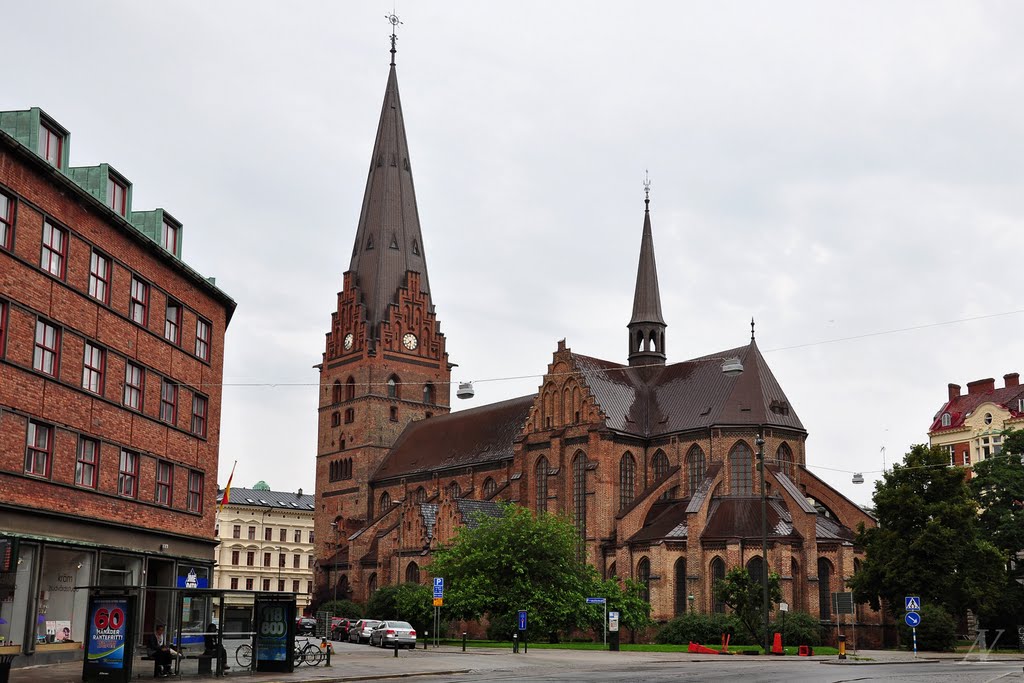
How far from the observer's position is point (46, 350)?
31.7 metres

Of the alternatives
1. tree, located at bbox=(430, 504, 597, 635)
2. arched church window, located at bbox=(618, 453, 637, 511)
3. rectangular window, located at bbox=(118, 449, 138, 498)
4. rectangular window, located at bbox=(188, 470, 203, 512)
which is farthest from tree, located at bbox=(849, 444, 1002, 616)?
rectangular window, located at bbox=(118, 449, 138, 498)

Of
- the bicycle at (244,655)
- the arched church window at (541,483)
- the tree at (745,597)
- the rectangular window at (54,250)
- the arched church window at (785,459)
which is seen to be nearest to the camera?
the bicycle at (244,655)

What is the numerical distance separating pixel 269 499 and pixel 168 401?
85154mm

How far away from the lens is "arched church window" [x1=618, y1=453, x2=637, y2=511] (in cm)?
7719

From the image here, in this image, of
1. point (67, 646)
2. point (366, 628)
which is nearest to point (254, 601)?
point (67, 646)

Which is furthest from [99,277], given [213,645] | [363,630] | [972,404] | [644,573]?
[972,404]

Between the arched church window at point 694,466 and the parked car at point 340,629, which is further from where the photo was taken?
the arched church window at point 694,466

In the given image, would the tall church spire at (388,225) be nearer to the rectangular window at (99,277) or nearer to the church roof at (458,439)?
the church roof at (458,439)

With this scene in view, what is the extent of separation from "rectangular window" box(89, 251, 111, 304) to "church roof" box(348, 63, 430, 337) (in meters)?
65.7

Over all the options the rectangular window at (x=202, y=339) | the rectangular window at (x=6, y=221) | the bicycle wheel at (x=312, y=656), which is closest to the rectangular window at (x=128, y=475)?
the rectangular window at (x=202, y=339)

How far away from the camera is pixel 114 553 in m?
35.1

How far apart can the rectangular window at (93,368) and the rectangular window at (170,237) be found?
7.05m

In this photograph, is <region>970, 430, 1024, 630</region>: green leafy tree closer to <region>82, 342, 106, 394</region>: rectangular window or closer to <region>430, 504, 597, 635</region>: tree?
<region>430, 504, 597, 635</region>: tree

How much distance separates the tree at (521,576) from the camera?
60906 mm
